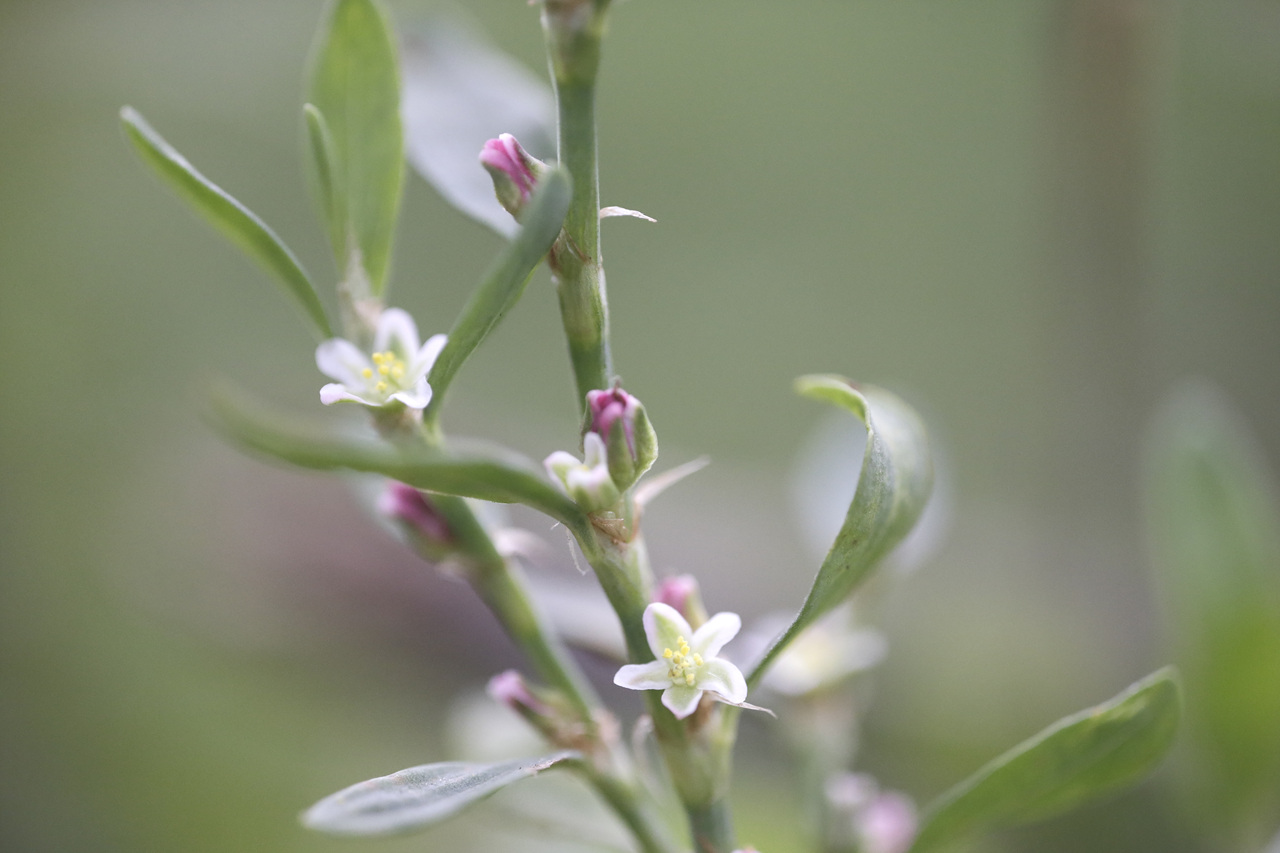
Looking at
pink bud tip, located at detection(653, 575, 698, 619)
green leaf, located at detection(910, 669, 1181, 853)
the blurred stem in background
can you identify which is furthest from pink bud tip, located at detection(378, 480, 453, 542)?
the blurred stem in background

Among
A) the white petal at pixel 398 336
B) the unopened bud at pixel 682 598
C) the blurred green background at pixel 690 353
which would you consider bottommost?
the blurred green background at pixel 690 353

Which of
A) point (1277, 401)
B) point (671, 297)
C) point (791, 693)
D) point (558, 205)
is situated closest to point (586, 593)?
point (791, 693)

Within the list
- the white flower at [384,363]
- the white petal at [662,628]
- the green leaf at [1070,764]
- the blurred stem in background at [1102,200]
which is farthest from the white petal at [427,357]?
the blurred stem in background at [1102,200]

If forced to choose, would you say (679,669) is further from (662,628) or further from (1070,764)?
(1070,764)

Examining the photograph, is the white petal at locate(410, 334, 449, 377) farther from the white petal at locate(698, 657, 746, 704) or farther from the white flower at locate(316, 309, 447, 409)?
the white petal at locate(698, 657, 746, 704)

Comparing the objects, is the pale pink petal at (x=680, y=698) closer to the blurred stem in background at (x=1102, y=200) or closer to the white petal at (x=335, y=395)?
the white petal at (x=335, y=395)

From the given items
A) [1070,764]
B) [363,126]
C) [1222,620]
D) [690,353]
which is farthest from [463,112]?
[690,353]

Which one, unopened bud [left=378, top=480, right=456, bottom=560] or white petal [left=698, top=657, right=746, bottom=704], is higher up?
unopened bud [left=378, top=480, right=456, bottom=560]
